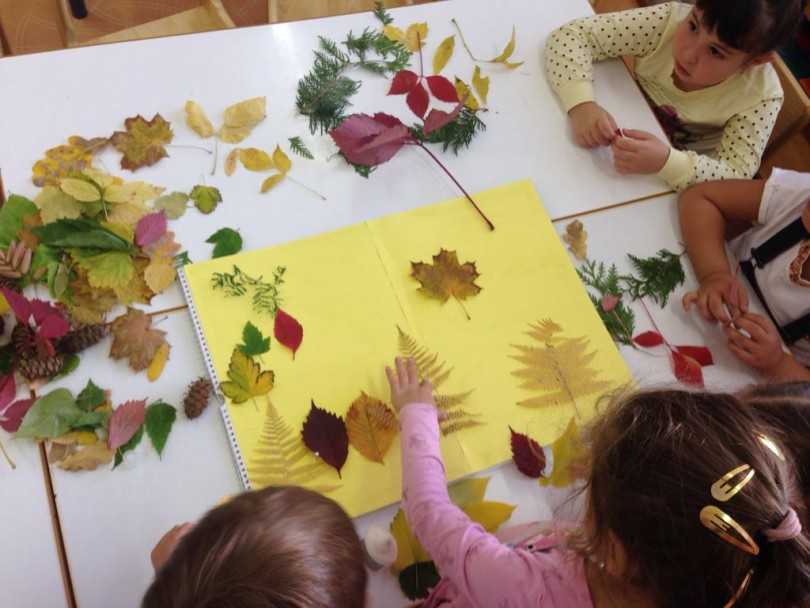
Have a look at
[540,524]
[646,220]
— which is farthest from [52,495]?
[646,220]

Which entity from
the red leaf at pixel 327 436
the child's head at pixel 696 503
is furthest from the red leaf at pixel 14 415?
the child's head at pixel 696 503

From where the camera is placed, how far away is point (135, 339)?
0.83 m

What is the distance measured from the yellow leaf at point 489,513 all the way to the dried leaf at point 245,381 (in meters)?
0.30

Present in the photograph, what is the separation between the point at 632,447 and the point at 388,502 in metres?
0.31

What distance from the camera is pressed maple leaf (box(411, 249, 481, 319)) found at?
0.94 meters

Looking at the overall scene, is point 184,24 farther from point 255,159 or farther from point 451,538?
point 451,538

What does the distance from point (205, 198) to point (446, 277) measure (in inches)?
14.2

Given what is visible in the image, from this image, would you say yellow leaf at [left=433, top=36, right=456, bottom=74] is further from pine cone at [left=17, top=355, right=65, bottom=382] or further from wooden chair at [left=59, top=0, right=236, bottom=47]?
pine cone at [left=17, top=355, right=65, bottom=382]

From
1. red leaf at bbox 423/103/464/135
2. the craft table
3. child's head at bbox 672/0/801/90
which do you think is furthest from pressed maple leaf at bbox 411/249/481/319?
child's head at bbox 672/0/801/90

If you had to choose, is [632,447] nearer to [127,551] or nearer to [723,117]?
[127,551]

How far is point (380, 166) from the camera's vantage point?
1034 mm

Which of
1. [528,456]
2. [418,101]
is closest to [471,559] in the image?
[528,456]

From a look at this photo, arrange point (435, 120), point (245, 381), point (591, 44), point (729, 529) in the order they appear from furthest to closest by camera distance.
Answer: point (591, 44), point (435, 120), point (245, 381), point (729, 529)

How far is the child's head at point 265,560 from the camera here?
0.55 metres
